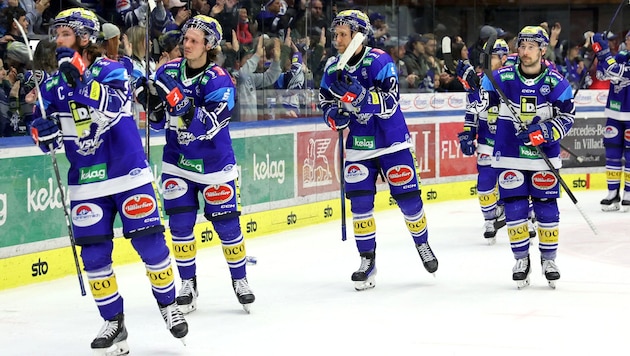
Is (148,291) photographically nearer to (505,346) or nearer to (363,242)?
(363,242)

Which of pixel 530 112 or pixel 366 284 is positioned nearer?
pixel 530 112

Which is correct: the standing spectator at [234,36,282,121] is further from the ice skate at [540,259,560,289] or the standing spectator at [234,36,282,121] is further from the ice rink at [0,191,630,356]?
the ice skate at [540,259,560,289]

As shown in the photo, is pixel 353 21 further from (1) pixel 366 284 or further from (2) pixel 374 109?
(1) pixel 366 284

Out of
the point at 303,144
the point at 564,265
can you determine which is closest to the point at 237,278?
the point at 564,265

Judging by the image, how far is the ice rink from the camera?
5855mm

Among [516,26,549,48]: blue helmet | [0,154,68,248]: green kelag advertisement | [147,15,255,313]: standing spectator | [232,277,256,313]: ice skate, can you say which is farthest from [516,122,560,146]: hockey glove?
[0,154,68,248]: green kelag advertisement

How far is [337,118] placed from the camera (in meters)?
7.35

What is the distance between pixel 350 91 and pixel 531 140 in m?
1.16

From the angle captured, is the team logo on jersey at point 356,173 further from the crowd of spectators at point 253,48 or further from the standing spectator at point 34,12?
the standing spectator at point 34,12

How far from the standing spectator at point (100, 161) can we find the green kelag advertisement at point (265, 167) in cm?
472

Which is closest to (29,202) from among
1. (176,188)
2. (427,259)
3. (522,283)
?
(176,188)

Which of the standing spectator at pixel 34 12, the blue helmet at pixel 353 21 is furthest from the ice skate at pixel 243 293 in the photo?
the standing spectator at pixel 34 12

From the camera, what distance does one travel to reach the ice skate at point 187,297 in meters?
6.74

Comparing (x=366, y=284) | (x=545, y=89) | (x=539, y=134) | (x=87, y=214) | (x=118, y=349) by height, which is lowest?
(x=366, y=284)
